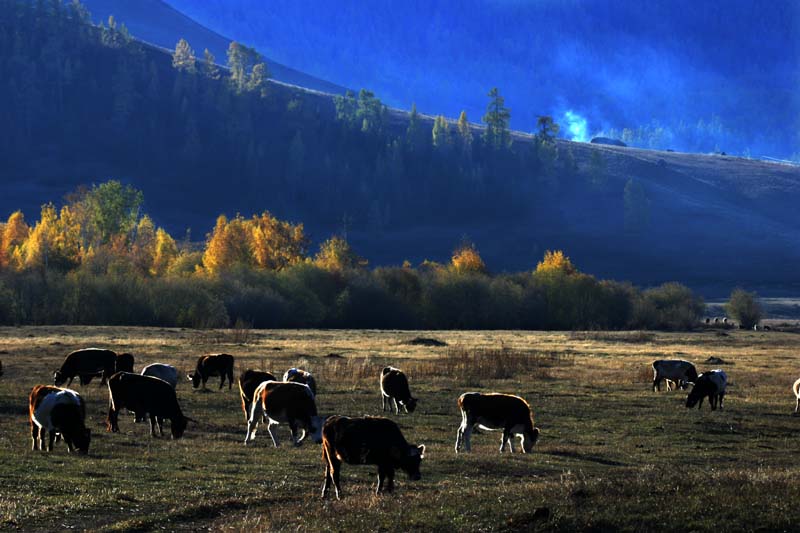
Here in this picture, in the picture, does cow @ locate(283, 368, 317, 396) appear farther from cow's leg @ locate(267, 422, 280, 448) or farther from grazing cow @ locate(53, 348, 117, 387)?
grazing cow @ locate(53, 348, 117, 387)

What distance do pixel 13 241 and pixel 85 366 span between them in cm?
11249

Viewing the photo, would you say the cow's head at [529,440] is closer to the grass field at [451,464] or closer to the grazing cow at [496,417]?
the grazing cow at [496,417]

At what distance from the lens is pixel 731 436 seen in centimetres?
2755

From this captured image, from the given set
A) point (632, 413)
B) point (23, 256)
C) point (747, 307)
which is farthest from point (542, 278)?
point (632, 413)

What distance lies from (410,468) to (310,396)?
19.5 ft

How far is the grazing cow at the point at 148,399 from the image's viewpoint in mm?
24422

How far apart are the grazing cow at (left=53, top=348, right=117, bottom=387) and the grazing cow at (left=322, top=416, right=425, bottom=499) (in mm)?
19425

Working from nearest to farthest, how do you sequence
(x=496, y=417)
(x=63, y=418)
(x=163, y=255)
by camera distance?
(x=63, y=418) → (x=496, y=417) → (x=163, y=255)

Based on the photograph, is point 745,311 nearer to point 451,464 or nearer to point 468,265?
point 468,265

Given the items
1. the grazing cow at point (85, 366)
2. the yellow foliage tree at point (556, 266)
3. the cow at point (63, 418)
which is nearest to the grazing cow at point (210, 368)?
the grazing cow at point (85, 366)

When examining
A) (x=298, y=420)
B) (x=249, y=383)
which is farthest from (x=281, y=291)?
(x=298, y=420)

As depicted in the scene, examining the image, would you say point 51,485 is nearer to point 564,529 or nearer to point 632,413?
point 564,529

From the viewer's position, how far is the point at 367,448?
1695 centimetres

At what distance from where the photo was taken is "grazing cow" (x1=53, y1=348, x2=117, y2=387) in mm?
34094
